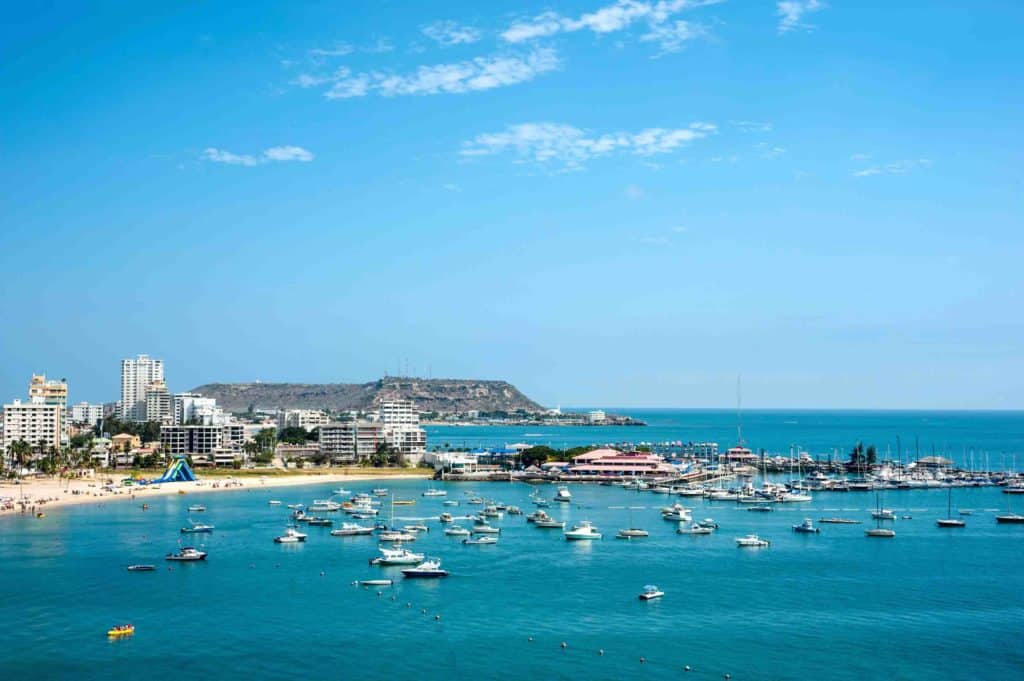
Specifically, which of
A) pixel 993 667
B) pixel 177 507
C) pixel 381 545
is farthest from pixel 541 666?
pixel 177 507

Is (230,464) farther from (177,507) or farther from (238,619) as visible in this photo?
(238,619)

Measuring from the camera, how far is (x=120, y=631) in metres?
29.4

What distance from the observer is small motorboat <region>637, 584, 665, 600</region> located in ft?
113

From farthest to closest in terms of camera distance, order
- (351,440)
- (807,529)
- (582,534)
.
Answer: (351,440)
(807,529)
(582,534)

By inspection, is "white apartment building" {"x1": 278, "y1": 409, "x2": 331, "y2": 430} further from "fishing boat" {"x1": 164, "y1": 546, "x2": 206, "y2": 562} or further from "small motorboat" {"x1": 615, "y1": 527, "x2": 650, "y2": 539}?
"fishing boat" {"x1": 164, "y1": 546, "x2": 206, "y2": 562}

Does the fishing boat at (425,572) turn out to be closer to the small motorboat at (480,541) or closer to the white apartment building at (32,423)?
the small motorboat at (480,541)

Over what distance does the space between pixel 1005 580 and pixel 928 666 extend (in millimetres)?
14134

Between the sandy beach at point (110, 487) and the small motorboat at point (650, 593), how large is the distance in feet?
130

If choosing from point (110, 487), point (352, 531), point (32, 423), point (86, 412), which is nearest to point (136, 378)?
point (86, 412)

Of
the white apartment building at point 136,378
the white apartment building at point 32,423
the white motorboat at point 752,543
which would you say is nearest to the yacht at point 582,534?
the white motorboat at point 752,543

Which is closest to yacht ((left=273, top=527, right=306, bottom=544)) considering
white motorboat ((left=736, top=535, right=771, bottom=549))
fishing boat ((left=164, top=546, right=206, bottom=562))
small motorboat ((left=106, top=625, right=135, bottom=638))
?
fishing boat ((left=164, top=546, right=206, bottom=562))

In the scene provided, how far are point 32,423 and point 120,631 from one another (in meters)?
80.2

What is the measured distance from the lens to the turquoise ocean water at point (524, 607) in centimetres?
2686

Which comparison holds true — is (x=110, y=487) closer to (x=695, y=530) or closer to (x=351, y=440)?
(x=351, y=440)
